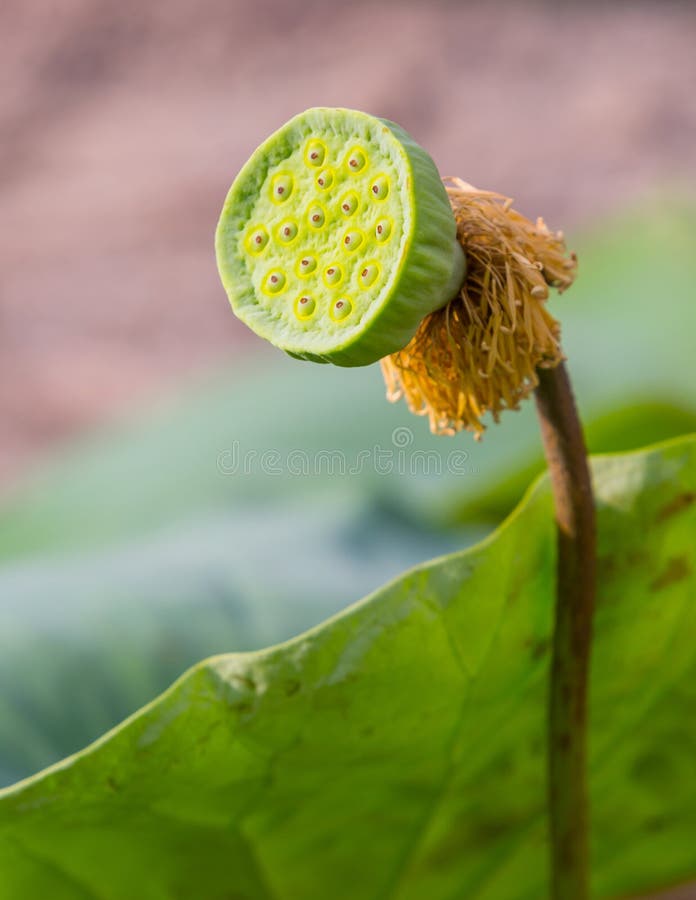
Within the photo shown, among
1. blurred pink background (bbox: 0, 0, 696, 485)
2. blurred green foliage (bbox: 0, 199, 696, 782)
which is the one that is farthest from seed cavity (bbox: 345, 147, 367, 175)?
blurred pink background (bbox: 0, 0, 696, 485)

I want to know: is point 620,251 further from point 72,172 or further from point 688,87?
point 72,172

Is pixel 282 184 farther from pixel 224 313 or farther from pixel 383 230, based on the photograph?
pixel 224 313

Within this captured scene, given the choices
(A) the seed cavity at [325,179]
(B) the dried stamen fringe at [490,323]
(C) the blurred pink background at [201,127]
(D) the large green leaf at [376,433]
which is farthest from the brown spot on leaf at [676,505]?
(C) the blurred pink background at [201,127]

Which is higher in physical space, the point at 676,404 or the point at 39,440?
the point at 39,440

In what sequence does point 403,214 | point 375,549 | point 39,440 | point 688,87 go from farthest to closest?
point 688,87
point 39,440
point 375,549
point 403,214

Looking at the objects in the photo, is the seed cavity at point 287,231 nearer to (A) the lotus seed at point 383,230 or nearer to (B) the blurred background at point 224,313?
(A) the lotus seed at point 383,230

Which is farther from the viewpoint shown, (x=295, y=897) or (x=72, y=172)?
(x=72, y=172)

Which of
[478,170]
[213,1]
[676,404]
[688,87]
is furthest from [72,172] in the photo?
[676,404]
